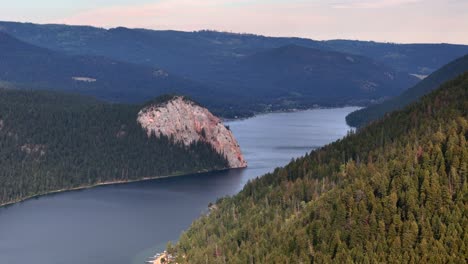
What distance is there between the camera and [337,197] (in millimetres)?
143250

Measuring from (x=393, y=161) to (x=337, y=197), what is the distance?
14.6 m

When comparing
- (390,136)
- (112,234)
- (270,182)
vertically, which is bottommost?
(112,234)

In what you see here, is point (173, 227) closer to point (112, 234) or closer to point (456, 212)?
point (112, 234)

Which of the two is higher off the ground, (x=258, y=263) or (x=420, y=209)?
(x=420, y=209)

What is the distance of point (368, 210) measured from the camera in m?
136

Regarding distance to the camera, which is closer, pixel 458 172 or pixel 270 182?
pixel 458 172

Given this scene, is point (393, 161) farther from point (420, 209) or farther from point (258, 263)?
point (258, 263)

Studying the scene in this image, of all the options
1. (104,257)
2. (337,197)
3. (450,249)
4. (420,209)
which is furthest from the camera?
(104,257)

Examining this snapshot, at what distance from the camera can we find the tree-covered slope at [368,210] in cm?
12662

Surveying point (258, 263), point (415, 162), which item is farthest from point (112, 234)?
point (415, 162)

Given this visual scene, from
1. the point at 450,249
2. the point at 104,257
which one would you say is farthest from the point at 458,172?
the point at 104,257

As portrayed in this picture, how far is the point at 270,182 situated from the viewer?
189m

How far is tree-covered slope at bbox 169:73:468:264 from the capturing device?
4985 inches

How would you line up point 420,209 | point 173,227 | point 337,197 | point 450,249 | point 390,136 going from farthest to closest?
1. point 173,227
2. point 390,136
3. point 337,197
4. point 420,209
5. point 450,249
